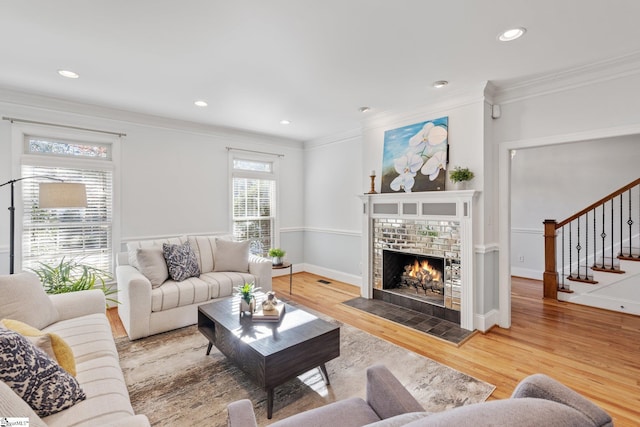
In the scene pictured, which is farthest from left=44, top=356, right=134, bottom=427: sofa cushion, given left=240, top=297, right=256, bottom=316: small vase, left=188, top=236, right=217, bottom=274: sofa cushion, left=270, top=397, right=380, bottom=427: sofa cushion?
left=188, top=236, right=217, bottom=274: sofa cushion

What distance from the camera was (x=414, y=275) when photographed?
4.04 metres

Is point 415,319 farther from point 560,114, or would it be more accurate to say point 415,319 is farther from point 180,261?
point 180,261

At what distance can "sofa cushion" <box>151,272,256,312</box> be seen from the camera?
309 cm

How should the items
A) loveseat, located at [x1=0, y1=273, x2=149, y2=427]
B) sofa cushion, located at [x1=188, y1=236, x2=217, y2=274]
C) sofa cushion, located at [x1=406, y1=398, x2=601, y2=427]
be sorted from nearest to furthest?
sofa cushion, located at [x1=406, y1=398, x2=601, y2=427], loveseat, located at [x1=0, y1=273, x2=149, y2=427], sofa cushion, located at [x1=188, y1=236, x2=217, y2=274]

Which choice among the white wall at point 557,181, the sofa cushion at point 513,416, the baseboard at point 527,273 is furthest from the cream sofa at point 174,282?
the white wall at point 557,181

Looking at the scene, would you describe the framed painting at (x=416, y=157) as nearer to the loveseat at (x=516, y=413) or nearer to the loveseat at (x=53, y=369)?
the loveseat at (x=516, y=413)

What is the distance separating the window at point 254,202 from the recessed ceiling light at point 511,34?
3919mm

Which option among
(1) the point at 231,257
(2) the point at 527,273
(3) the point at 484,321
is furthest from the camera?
(2) the point at 527,273

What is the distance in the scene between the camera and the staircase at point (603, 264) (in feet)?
12.2

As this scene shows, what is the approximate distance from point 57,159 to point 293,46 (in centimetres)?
319


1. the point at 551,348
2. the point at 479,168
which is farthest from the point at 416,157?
the point at 551,348

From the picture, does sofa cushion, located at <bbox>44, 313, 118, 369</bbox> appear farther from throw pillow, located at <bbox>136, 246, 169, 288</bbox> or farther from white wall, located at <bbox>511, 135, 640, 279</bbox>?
white wall, located at <bbox>511, 135, 640, 279</bbox>

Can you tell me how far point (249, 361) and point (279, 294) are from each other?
244 centimetres

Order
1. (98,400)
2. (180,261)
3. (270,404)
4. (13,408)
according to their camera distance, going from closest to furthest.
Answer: (13,408), (98,400), (270,404), (180,261)
